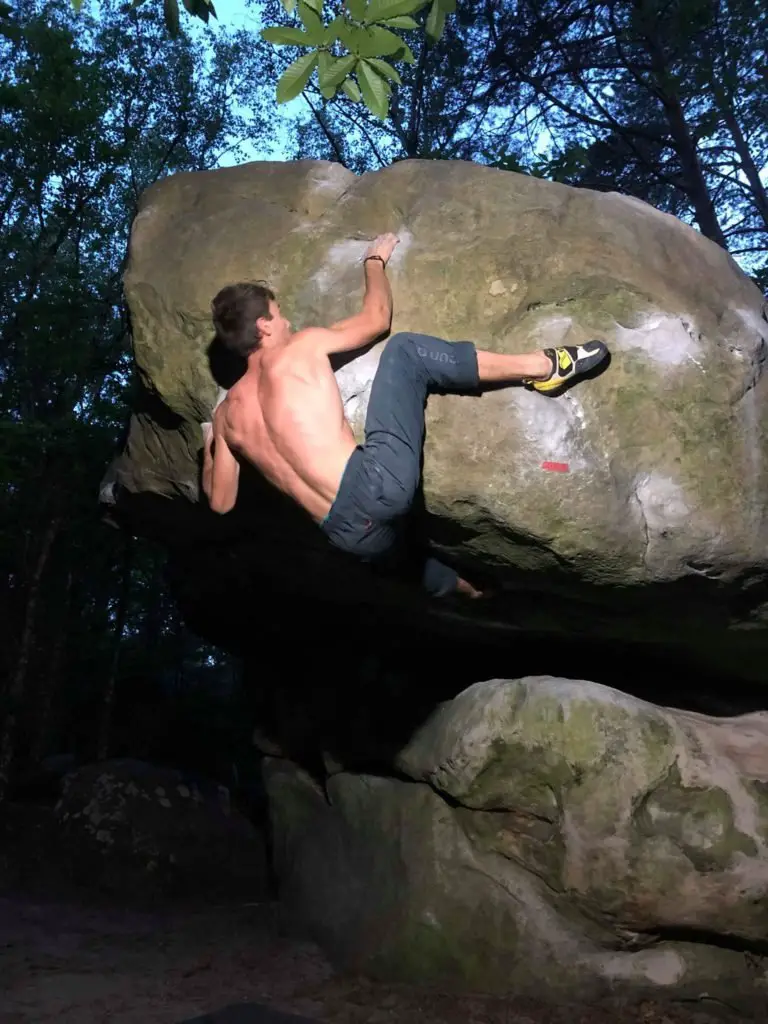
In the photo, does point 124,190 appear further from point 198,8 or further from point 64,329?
point 198,8

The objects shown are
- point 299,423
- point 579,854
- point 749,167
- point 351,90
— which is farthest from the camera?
point 749,167

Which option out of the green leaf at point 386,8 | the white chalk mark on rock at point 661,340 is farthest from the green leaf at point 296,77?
the white chalk mark on rock at point 661,340

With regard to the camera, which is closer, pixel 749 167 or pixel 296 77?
pixel 296 77

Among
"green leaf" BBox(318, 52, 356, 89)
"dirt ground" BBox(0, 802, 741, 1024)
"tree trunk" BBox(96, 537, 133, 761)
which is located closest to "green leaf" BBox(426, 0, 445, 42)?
"green leaf" BBox(318, 52, 356, 89)

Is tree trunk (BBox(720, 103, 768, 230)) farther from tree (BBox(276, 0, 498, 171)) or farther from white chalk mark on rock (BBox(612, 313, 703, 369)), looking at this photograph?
white chalk mark on rock (BBox(612, 313, 703, 369))

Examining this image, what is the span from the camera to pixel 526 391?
3.91 m

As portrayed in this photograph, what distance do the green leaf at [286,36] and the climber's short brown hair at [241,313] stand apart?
111cm

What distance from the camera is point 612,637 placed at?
471 cm

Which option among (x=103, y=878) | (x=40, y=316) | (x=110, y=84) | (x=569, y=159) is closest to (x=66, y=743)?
(x=103, y=878)

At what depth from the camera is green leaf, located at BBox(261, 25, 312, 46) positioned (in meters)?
2.90

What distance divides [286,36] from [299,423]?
148 cm

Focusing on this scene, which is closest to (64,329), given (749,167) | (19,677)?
(19,677)

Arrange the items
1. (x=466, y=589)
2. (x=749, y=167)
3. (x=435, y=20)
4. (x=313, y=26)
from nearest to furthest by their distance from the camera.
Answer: (x=313, y=26)
(x=435, y=20)
(x=466, y=589)
(x=749, y=167)

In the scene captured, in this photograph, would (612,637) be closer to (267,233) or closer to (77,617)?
(267,233)
